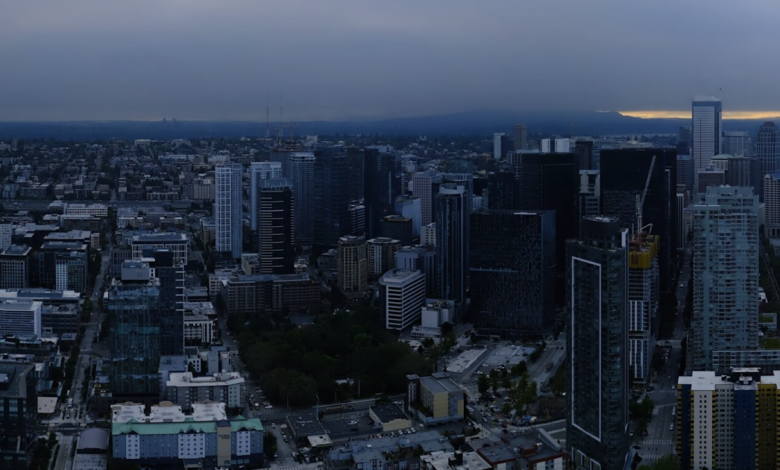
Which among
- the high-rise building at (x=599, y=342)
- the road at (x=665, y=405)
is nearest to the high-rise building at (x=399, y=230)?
the road at (x=665, y=405)

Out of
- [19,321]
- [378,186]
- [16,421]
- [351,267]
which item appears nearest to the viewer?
[16,421]

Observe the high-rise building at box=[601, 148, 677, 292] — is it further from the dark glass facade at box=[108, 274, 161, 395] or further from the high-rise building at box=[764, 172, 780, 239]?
the dark glass facade at box=[108, 274, 161, 395]

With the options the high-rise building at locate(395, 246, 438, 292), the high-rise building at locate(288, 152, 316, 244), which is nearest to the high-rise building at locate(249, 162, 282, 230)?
the high-rise building at locate(288, 152, 316, 244)

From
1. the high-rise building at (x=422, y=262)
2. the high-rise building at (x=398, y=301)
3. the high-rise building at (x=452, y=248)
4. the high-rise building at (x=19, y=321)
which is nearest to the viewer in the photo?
the high-rise building at (x=19, y=321)

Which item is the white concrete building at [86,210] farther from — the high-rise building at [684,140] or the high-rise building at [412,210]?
the high-rise building at [684,140]

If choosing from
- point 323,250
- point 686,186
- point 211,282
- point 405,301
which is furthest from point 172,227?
point 686,186

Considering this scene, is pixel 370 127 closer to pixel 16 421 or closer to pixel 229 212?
pixel 229 212

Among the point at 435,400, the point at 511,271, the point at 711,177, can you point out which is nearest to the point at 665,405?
the point at 435,400
